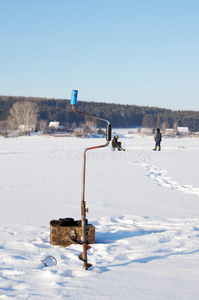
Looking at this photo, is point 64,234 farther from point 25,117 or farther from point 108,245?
point 25,117

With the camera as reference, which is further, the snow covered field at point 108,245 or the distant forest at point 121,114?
the distant forest at point 121,114

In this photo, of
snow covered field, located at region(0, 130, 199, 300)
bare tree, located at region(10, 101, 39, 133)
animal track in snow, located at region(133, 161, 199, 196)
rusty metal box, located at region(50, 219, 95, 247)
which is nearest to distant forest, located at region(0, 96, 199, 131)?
bare tree, located at region(10, 101, 39, 133)

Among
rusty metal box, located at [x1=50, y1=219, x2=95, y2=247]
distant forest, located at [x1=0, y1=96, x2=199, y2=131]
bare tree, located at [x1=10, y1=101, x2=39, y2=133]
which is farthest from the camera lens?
distant forest, located at [x1=0, y1=96, x2=199, y2=131]

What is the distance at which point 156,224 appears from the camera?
224 inches

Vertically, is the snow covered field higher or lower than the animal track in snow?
higher

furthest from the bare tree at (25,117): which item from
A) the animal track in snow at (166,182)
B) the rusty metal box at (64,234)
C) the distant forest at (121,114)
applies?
the rusty metal box at (64,234)

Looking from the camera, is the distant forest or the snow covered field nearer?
the snow covered field

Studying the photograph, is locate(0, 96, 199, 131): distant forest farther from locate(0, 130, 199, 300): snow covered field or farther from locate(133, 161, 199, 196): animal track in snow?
locate(0, 130, 199, 300): snow covered field

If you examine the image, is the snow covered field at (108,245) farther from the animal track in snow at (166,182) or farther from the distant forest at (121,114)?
the distant forest at (121,114)

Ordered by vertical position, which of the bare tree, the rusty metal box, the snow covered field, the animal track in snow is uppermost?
the bare tree

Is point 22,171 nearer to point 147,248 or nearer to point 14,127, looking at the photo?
point 147,248

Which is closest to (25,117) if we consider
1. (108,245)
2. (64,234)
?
(64,234)

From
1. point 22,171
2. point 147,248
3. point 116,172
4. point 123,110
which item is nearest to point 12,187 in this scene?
point 22,171

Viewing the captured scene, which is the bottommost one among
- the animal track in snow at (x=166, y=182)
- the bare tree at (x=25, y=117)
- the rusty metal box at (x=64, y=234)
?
the animal track in snow at (x=166, y=182)
